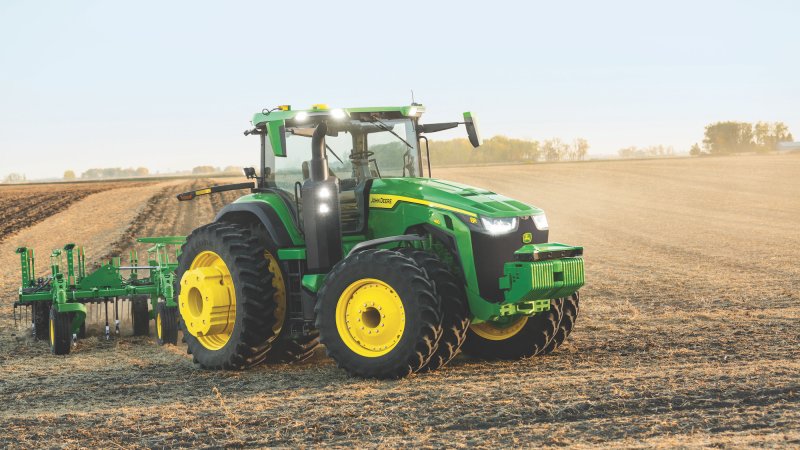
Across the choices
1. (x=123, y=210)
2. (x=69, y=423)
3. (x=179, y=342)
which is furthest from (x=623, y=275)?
(x=123, y=210)

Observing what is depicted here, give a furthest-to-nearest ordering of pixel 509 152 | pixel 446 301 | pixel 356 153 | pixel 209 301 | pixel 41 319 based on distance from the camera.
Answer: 1. pixel 509 152
2. pixel 41 319
3. pixel 356 153
4. pixel 209 301
5. pixel 446 301

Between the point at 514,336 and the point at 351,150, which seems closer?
the point at 514,336

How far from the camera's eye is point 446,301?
751cm

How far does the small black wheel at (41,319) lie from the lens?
1127 centimetres

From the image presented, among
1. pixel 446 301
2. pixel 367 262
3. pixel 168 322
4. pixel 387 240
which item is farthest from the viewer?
pixel 168 322

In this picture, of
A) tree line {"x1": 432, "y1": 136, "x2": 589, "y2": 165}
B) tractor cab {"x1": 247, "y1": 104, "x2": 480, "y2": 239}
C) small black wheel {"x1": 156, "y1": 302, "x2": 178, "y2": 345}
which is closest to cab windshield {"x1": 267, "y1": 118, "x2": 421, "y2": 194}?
tractor cab {"x1": 247, "y1": 104, "x2": 480, "y2": 239}

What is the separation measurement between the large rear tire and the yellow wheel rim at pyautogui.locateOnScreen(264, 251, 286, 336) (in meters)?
1.53

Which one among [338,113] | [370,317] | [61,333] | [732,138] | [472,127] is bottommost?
[61,333]

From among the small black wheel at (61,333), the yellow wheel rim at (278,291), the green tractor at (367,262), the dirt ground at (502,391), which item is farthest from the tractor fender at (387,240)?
the small black wheel at (61,333)

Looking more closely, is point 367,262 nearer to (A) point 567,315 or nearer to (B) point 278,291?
(B) point 278,291

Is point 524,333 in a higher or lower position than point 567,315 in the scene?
lower

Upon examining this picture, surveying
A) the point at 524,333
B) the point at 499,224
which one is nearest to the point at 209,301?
the point at 499,224

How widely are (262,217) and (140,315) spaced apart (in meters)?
3.39

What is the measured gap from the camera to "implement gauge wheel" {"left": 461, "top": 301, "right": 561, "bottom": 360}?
27.9ft
